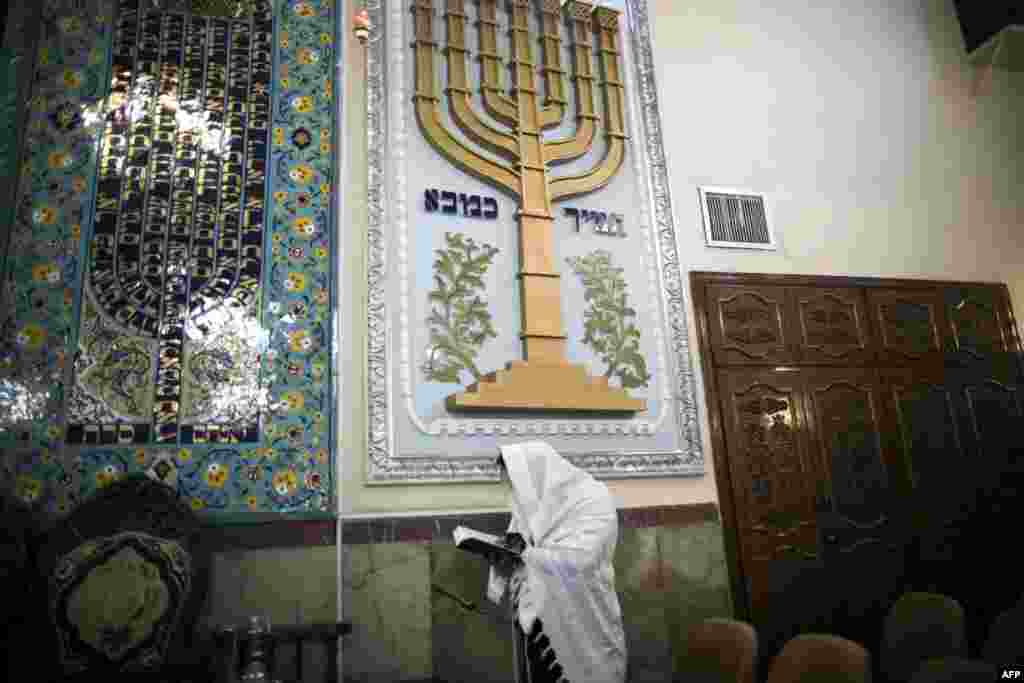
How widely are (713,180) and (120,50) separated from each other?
2.65 meters

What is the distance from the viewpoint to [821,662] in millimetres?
1880

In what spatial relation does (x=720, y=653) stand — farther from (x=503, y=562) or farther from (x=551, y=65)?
(x=551, y=65)

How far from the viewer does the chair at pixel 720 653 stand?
211 centimetres

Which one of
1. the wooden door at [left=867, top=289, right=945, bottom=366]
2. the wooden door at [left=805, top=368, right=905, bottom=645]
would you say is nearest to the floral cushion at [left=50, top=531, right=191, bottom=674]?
the wooden door at [left=805, top=368, right=905, bottom=645]

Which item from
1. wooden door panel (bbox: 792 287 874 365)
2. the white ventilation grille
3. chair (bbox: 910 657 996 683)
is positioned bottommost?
chair (bbox: 910 657 996 683)

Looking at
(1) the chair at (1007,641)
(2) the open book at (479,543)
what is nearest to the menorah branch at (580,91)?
(2) the open book at (479,543)

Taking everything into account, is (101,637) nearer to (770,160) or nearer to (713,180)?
(713,180)

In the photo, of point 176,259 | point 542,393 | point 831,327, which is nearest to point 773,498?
point 831,327

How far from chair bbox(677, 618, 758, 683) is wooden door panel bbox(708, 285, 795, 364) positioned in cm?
133

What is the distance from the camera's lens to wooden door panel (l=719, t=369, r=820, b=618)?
123 inches

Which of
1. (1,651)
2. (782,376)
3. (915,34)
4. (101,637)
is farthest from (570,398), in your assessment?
(915,34)

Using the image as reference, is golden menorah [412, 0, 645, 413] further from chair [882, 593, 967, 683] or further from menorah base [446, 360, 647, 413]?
chair [882, 593, 967, 683]

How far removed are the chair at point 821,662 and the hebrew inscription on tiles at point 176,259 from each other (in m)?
1.53

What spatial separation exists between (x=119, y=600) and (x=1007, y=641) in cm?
256
